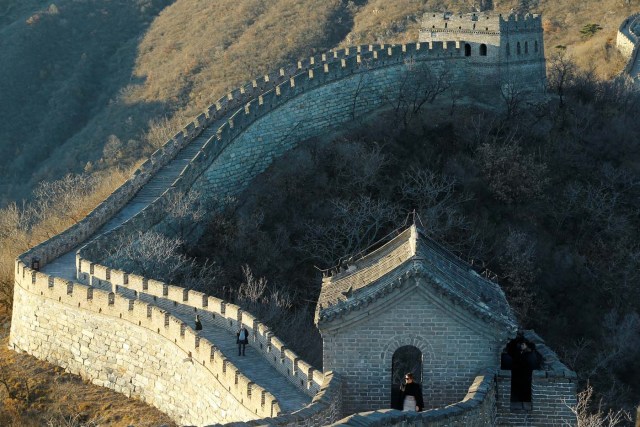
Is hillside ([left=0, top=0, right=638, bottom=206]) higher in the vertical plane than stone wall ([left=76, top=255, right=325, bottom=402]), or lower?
higher

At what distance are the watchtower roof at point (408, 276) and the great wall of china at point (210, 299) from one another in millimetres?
1205

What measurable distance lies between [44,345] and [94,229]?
7.16 metres

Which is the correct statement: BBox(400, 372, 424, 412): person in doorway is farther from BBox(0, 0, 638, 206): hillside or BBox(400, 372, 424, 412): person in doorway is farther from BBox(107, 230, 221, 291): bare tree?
BBox(0, 0, 638, 206): hillside

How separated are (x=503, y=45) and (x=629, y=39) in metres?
18.8

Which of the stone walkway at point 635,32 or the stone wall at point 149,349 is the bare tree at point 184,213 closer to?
the stone wall at point 149,349

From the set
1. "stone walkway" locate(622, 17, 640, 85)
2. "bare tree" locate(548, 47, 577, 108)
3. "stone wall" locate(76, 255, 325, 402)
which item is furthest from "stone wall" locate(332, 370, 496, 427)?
"stone walkway" locate(622, 17, 640, 85)

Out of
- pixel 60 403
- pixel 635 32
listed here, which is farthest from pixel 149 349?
pixel 635 32

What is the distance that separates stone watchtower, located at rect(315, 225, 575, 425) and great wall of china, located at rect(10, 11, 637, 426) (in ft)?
1.12

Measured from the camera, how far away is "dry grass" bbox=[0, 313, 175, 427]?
3525cm

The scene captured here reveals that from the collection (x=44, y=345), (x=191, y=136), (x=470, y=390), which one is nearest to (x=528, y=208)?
(x=191, y=136)

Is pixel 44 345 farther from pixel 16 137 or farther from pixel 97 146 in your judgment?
pixel 16 137

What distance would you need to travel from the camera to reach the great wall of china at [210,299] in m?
29.3

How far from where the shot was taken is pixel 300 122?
57281mm

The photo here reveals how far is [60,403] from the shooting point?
37.0 metres
